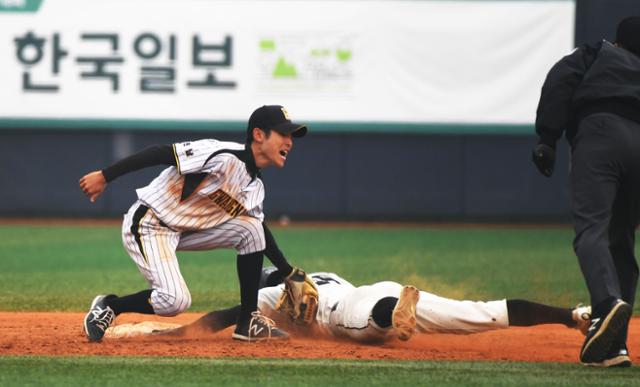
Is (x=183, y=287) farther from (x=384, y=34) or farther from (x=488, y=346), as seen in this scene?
(x=384, y=34)

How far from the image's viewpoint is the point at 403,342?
6.01 metres

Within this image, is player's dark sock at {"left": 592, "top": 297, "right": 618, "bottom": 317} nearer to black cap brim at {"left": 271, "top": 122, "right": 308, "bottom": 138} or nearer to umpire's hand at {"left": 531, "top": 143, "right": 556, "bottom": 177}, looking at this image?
umpire's hand at {"left": 531, "top": 143, "right": 556, "bottom": 177}

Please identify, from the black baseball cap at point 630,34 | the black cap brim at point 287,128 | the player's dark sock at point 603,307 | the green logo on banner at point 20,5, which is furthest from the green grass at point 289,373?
the green logo on banner at point 20,5

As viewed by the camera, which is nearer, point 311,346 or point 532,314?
point 532,314

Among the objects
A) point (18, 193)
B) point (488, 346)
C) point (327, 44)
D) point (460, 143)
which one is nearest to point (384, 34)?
point (327, 44)

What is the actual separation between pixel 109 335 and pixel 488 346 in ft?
6.10

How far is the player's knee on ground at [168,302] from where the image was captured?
5.67 m

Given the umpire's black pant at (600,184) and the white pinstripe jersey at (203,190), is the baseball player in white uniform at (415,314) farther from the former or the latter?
the white pinstripe jersey at (203,190)

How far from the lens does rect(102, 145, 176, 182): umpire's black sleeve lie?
557 centimetres

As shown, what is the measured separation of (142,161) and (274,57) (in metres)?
9.79

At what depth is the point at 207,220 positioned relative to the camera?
582 cm

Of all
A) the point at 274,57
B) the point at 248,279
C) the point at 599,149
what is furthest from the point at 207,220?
the point at 274,57

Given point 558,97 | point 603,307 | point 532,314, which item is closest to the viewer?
point 603,307

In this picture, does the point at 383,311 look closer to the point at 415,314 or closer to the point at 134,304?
the point at 415,314
